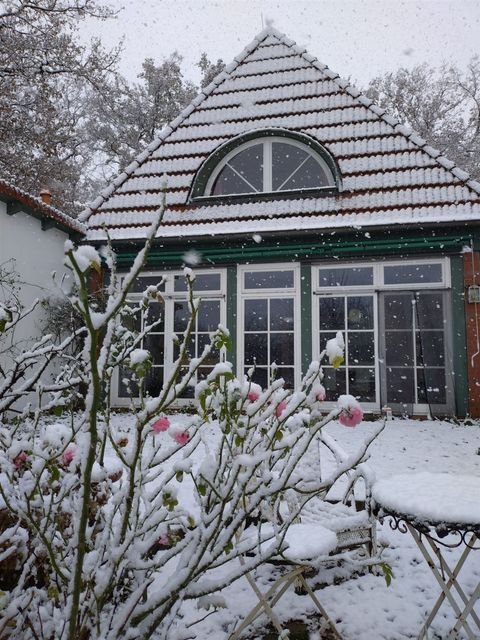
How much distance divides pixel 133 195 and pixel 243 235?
8.16 ft

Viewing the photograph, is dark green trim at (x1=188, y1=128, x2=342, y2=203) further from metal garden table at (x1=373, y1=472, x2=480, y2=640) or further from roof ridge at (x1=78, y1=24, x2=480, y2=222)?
metal garden table at (x1=373, y1=472, x2=480, y2=640)

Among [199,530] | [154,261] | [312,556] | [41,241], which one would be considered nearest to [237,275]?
[154,261]

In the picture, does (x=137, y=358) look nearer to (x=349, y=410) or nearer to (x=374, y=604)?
(x=349, y=410)

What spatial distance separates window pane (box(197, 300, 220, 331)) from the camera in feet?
27.9

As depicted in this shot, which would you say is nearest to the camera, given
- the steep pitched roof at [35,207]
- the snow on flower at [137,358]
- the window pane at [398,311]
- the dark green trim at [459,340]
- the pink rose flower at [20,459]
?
the snow on flower at [137,358]

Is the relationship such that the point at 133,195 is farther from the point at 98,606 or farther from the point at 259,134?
the point at 98,606

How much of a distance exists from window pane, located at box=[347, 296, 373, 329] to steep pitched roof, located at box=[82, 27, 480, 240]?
1.30m

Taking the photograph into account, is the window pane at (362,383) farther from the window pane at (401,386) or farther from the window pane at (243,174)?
the window pane at (243,174)

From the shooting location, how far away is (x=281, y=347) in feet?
26.9

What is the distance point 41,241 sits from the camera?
7.99 meters

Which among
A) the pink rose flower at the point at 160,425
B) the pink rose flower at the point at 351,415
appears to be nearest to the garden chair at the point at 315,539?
the pink rose flower at the point at 351,415

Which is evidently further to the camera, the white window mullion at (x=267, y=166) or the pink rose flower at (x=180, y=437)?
the white window mullion at (x=267, y=166)

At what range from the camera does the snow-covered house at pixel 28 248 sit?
703cm

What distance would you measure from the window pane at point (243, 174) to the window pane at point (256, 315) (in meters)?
2.05
